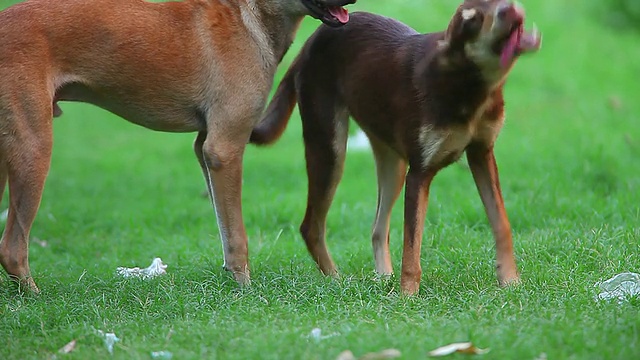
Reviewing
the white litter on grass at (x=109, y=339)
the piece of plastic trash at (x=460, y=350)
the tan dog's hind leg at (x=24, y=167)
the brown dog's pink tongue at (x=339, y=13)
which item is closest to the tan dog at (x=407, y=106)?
the brown dog's pink tongue at (x=339, y=13)

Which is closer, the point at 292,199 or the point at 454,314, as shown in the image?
the point at 454,314

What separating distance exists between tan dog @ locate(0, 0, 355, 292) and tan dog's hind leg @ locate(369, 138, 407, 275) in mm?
855

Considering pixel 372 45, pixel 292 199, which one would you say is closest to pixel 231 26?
pixel 372 45

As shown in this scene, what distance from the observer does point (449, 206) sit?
26.6 ft

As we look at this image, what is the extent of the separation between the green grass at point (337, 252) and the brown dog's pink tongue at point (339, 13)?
1.52 meters

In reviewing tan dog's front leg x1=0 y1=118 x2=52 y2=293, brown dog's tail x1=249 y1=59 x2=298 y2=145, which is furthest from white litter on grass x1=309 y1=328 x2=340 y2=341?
brown dog's tail x1=249 y1=59 x2=298 y2=145

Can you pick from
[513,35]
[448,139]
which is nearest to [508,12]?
[513,35]

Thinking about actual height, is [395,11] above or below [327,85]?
below

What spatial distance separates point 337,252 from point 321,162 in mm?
1063

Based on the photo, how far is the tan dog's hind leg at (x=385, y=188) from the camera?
656 cm

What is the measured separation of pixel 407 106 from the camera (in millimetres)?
5727

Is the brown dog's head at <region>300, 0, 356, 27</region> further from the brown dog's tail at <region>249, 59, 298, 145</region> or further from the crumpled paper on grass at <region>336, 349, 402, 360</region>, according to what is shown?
the crumpled paper on grass at <region>336, 349, 402, 360</region>

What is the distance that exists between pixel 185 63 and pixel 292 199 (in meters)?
3.02

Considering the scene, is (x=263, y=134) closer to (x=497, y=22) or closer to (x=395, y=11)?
(x=497, y=22)
